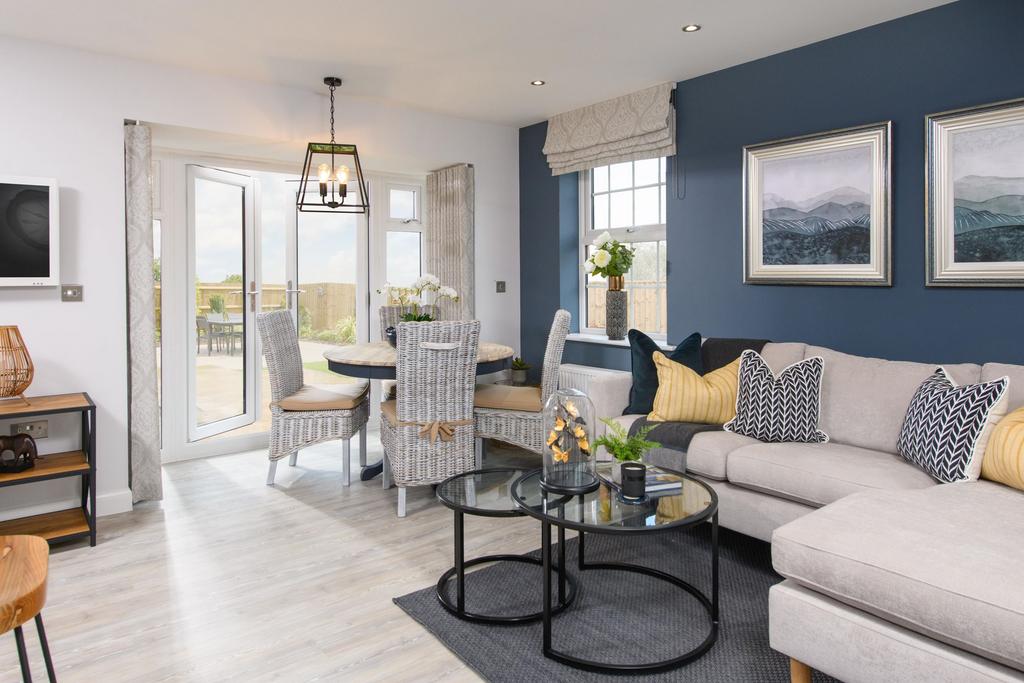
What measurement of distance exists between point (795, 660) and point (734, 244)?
2.59m

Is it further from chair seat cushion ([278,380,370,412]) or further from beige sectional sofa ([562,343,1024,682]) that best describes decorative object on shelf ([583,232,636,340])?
beige sectional sofa ([562,343,1024,682])

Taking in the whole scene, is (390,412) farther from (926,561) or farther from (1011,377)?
(1011,377)

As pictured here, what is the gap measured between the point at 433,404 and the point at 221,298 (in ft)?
7.22

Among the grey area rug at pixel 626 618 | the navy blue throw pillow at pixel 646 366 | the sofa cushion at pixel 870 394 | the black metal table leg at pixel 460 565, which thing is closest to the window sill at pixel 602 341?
the navy blue throw pillow at pixel 646 366

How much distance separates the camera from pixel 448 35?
3.46 m

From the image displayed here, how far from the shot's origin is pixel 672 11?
125 inches

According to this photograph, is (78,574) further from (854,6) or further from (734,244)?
(854,6)

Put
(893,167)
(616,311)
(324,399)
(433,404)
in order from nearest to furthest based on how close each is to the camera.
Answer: (893,167)
(433,404)
(324,399)
(616,311)

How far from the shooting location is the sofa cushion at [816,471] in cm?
256

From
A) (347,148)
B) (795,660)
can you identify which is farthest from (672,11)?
(795,660)

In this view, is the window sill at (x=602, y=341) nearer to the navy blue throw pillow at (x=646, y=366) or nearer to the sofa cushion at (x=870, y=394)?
the navy blue throw pillow at (x=646, y=366)

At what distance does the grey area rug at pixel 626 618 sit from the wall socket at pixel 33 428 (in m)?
2.20

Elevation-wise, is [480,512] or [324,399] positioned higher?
[324,399]

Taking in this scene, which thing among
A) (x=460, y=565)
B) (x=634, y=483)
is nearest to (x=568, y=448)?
(x=634, y=483)
